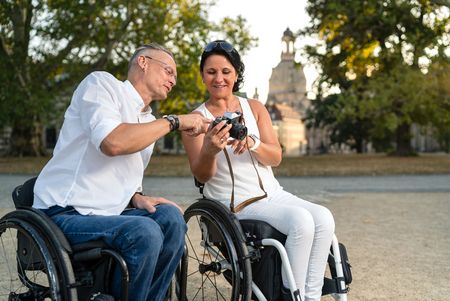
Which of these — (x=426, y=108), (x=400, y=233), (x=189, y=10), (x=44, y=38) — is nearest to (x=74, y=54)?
(x=44, y=38)

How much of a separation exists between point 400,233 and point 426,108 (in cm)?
2221

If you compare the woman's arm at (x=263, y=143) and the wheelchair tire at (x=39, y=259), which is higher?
the woman's arm at (x=263, y=143)

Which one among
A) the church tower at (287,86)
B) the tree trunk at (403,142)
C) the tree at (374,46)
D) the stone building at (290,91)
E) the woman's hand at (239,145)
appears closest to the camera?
the woman's hand at (239,145)

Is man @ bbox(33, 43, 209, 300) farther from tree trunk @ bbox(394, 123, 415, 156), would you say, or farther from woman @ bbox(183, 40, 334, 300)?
tree trunk @ bbox(394, 123, 415, 156)

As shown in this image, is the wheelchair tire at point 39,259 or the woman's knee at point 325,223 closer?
the wheelchair tire at point 39,259

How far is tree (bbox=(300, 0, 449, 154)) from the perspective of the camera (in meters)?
24.1

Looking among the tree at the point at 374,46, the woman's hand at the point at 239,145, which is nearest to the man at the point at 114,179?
the woman's hand at the point at 239,145

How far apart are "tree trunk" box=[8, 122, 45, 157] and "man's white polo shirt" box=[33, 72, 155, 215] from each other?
31076 millimetres

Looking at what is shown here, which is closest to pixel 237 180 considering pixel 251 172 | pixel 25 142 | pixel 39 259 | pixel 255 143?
pixel 251 172

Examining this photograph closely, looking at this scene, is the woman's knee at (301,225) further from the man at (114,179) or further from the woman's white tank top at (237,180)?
the man at (114,179)

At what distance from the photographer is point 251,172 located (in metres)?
3.71

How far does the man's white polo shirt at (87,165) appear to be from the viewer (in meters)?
2.73

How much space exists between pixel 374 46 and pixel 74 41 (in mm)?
14838

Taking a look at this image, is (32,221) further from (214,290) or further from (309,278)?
(214,290)
